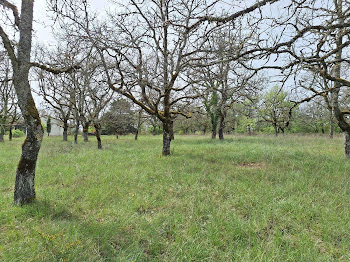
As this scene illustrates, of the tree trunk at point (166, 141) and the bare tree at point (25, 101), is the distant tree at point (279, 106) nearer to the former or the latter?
the tree trunk at point (166, 141)

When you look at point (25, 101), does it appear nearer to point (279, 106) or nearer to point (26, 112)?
point (26, 112)

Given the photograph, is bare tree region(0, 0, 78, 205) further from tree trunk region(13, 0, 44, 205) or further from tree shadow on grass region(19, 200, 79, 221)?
tree shadow on grass region(19, 200, 79, 221)

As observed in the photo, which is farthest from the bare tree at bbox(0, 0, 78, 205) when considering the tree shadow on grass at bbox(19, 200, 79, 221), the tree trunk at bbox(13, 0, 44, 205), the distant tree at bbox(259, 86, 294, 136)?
the distant tree at bbox(259, 86, 294, 136)

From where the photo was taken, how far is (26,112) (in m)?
3.40

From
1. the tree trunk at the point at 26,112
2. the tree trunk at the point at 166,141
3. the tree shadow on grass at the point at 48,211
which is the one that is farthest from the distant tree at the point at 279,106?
the tree trunk at the point at 26,112

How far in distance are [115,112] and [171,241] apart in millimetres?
16364

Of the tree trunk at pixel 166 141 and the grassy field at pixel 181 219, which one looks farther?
the tree trunk at pixel 166 141

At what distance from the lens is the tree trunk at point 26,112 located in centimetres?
339

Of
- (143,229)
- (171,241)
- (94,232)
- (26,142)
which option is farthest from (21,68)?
(171,241)

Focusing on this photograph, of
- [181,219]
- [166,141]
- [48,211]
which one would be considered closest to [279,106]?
[166,141]

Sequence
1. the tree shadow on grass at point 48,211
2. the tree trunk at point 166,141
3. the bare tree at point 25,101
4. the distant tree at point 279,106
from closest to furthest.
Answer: the tree shadow on grass at point 48,211 < the bare tree at point 25,101 < the distant tree at point 279,106 < the tree trunk at point 166,141

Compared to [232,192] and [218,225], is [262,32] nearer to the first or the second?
[232,192]

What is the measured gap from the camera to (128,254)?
2238 millimetres

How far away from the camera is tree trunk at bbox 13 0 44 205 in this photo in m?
3.39
